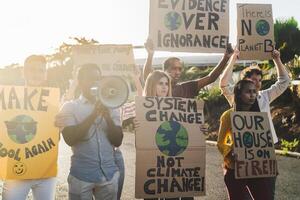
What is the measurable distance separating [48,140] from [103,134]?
2.51ft

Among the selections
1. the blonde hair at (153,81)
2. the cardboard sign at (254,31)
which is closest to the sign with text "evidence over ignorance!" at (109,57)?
the cardboard sign at (254,31)

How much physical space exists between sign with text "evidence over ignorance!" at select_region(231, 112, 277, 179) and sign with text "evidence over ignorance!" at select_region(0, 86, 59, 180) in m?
1.79

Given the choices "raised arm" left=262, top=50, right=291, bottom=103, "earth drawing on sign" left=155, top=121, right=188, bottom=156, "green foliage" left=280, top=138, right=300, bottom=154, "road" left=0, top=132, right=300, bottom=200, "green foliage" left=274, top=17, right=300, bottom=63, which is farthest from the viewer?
"green foliage" left=274, top=17, right=300, bottom=63

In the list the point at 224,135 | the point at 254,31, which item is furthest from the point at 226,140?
the point at 254,31

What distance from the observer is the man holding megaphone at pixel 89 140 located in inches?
181

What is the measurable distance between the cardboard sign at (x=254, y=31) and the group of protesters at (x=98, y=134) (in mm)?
784

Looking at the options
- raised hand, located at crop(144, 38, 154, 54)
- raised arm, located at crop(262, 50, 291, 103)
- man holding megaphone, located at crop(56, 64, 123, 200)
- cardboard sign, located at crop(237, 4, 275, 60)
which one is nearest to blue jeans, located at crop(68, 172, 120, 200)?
man holding megaphone, located at crop(56, 64, 123, 200)

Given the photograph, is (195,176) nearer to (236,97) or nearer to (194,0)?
(236,97)

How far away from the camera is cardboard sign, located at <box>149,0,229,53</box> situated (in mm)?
6320

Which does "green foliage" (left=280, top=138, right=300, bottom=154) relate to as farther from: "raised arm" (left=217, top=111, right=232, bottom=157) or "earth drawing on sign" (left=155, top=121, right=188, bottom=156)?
"earth drawing on sign" (left=155, top=121, right=188, bottom=156)

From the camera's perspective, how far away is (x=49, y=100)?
5320 mm

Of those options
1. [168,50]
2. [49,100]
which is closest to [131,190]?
[168,50]

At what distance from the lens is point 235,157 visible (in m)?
5.50

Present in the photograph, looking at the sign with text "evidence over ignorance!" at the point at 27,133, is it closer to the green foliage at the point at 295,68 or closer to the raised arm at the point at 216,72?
the raised arm at the point at 216,72
